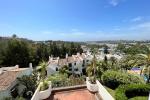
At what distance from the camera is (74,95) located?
13.2m

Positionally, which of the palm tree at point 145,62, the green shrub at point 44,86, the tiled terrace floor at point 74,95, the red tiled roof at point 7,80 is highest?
the palm tree at point 145,62


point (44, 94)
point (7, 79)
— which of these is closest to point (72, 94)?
point (44, 94)

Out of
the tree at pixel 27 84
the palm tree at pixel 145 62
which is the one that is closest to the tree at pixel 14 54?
the tree at pixel 27 84

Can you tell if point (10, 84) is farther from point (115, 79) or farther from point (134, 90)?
point (134, 90)

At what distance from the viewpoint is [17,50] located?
4912 centimetres

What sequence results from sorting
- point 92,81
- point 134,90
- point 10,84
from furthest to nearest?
point 10,84, point 92,81, point 134,90

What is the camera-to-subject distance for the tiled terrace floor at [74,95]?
12.6 metres

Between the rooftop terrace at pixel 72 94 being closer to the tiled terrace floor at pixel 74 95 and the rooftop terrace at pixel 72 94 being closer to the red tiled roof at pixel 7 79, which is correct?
the tiled terrace floor at pixel 74 95

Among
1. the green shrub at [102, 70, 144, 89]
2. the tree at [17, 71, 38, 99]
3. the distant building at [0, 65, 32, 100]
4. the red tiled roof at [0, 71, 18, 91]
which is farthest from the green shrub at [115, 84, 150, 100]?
the red tiled roof at [0, 71, 18, 91]

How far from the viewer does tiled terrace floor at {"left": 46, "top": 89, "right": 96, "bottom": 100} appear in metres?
12.6

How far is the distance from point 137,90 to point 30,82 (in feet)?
39.6

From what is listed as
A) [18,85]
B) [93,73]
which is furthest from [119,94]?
[18,85]

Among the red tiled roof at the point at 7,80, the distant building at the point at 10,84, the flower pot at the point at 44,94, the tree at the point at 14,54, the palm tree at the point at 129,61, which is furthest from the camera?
the tree at the point at 14,54

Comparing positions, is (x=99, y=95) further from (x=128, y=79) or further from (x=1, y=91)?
(x=1, y=91)
